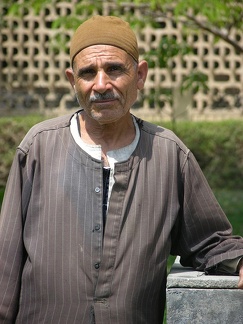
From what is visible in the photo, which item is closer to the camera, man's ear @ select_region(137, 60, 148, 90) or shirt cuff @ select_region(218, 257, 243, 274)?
shirt cuff @ select_region(218, 257, 243, 274)

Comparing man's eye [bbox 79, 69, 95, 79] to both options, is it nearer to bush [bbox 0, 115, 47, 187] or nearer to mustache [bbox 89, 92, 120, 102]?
mustache [bbox 89, 92, 120, 102]

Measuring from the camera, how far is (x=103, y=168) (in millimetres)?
3006

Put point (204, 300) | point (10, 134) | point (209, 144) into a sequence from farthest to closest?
1. point (209, 144)
2. point (10, 134)
3. point (204, 300)

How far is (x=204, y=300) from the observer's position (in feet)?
9.25

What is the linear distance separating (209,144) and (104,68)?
8290 mm

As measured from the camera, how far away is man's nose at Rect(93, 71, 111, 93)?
9.57 feet

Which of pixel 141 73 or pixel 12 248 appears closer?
pixel 12 248

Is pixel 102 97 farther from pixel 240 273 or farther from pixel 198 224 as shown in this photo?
pixel 240 273

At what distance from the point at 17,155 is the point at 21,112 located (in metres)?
8.85

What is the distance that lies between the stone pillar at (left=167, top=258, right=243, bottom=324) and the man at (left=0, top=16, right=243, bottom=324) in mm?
137

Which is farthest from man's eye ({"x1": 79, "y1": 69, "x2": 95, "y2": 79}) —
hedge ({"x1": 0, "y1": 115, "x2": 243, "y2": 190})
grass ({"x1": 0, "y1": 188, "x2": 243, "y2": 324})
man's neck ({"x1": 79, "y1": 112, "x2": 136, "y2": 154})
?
hedge ({"x1": 0, "y1": 115, "x2": 243, "y2": 190})

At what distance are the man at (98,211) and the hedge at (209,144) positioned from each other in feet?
25.5

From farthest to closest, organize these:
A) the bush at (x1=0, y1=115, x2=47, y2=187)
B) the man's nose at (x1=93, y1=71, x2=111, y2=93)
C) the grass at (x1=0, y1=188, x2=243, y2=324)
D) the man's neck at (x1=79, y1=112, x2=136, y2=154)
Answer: the bush at (x1=0, y1=115, x2=47, y2=187), the grass at (x1=0, y1=188, x2=243, y2=324), the man's neck at (x1=79, y1=112, x2=136, y2=154), the man's nose at (x1=93, y1=71, x2=111, y2=93)

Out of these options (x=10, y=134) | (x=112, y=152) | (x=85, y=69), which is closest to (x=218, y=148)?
(x=10, y=134)
